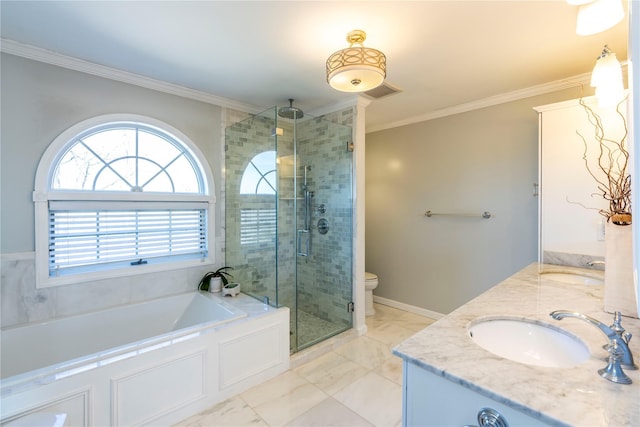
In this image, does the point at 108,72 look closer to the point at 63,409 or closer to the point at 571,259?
the point at 63,409

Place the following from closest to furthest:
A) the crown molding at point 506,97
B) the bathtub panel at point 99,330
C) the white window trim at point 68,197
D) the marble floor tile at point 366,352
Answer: the bathtub panel at point 99,330 < the white window trim at point 68,197 < the crown molding at point 506,97 < the marble floor tile at point 366,352

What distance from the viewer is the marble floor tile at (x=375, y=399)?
1.81 metres

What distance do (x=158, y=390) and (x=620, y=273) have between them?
99.2 inches

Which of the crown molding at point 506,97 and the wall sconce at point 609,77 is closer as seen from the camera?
the wall sconce at point 609,77

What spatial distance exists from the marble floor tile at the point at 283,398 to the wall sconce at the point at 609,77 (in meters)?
2.49

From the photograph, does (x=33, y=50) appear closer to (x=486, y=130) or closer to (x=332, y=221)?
(x=332, y=221)

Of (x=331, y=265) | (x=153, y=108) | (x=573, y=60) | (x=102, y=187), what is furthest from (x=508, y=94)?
(x=102, y=187)

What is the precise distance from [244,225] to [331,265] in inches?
40.9

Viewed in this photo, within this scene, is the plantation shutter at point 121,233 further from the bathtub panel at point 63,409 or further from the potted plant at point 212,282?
the bathtub panel at point 63,409

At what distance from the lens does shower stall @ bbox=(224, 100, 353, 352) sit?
271 cm

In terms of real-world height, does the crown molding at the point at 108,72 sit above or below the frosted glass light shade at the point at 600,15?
above

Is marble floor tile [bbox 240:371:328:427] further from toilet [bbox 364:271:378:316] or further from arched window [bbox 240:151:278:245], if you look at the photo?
toilet [bbox 364:271:378:316]

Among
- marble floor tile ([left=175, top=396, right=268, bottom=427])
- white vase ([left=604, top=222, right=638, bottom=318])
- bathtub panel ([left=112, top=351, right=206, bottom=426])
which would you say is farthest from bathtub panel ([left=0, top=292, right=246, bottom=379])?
white vase ([left=604, top=222, right=638, bottom=318])

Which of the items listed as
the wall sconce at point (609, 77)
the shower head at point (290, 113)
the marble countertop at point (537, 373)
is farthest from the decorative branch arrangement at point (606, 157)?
the shower head at point (290, 113)
